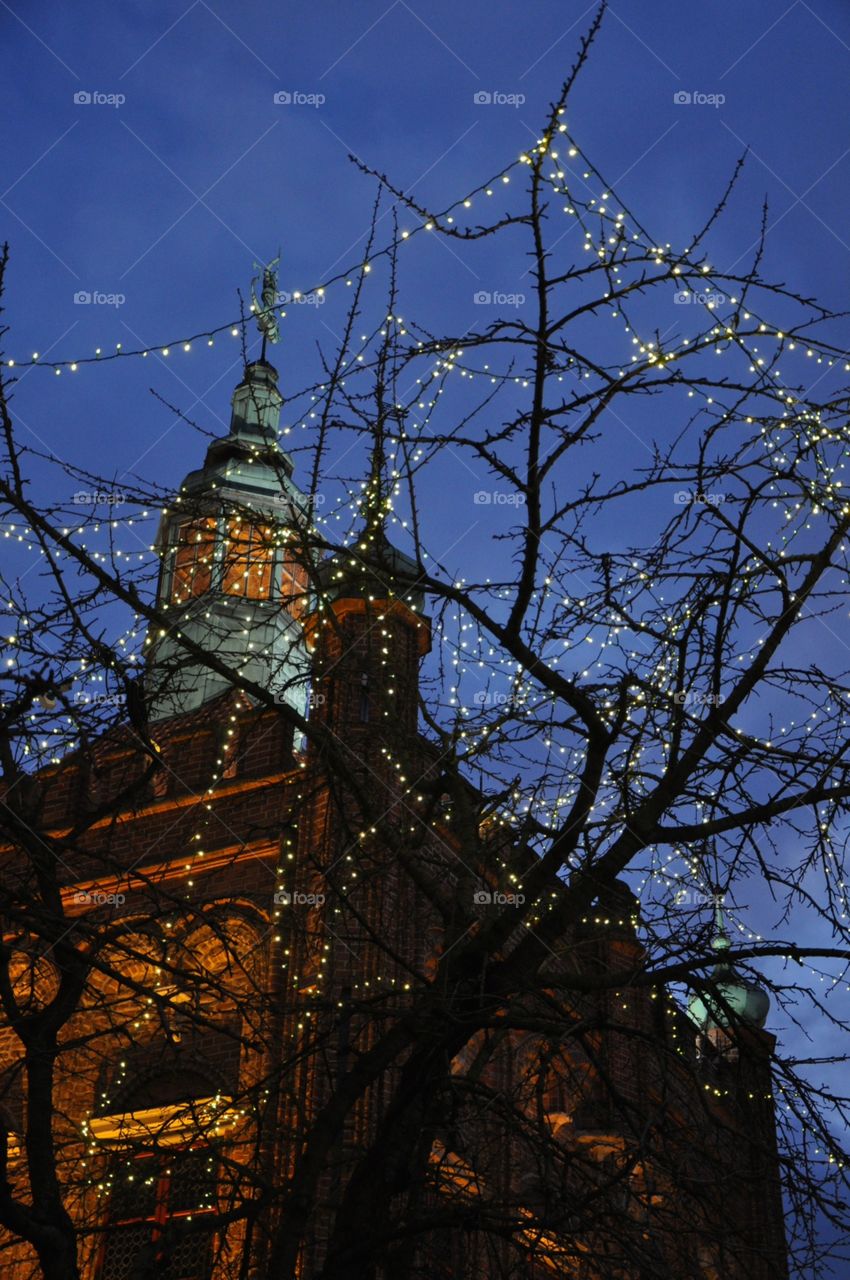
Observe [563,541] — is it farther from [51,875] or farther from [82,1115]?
[82,1115]

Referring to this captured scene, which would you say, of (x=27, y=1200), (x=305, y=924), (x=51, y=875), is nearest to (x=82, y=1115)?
(x=27, y=1200)

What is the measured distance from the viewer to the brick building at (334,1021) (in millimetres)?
7531

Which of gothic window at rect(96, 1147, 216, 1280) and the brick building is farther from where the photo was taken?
gothic window at rect(96, 1147, 216, 1280)

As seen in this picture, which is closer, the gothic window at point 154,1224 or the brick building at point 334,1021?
the brick building at point 334,1021

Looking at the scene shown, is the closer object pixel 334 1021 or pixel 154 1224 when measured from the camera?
pixel 334 1021

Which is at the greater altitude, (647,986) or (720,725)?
(720,725)

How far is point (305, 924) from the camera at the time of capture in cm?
1285

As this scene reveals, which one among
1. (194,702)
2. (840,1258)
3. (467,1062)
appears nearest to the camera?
(840,1258)

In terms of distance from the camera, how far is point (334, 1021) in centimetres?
834

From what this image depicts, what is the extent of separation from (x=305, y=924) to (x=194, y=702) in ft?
29.0

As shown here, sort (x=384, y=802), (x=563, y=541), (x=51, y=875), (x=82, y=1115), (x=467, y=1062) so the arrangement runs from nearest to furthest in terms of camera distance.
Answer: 1. (x=51, y=875)
2. (x=563, y=541)
3. (x=384, y=802)
4. (x=82, y=1115)
5. (x=467, y=1062)

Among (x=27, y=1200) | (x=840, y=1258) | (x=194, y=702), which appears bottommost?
(x=840, y=1258)

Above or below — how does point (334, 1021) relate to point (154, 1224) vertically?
above

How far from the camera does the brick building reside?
7531 mm
